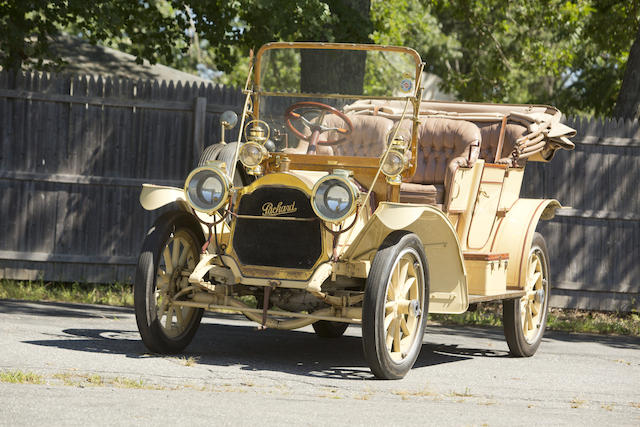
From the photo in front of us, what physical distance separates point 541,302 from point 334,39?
17.1 feet

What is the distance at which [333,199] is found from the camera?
6504mm

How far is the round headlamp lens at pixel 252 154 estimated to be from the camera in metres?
7.30

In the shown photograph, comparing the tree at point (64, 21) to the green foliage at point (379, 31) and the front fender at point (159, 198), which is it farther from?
the front fender at point (159, 198)

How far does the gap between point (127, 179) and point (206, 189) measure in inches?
201

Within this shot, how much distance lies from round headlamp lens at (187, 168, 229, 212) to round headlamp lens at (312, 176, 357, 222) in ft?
2.20

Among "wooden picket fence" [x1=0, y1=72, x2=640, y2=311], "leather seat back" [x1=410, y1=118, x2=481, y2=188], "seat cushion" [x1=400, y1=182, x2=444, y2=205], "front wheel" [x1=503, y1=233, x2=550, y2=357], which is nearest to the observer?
"seat cushion" [x1=400, y1=182, x2=444, y2=205]

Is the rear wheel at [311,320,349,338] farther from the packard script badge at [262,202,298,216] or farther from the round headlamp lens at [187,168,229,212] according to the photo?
the round headlamp lens at [187,168,229,212]

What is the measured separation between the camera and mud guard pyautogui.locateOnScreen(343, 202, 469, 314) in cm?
681

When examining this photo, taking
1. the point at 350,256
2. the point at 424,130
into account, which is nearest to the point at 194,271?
the point at 350,256

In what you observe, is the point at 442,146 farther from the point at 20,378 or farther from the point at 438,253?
the point at 20,378

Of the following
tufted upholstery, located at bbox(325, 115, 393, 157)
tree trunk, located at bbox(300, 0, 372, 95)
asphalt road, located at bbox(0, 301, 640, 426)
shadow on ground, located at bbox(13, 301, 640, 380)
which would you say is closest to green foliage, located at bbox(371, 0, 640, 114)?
tree trunk, located at bbox(300, 0, 372, 95)

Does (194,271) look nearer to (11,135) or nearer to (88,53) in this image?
(11,135)

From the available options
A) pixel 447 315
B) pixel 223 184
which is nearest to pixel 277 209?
pixel 223 184

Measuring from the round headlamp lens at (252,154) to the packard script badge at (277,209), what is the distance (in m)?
0.51
